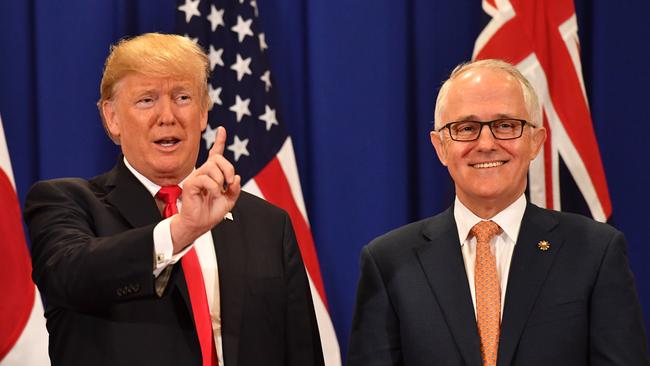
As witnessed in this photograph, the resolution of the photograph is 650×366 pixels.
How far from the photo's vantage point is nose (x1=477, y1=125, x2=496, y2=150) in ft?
6.95

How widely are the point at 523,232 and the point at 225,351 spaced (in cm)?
78

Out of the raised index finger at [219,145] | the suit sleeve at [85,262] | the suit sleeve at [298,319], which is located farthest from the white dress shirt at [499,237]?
the suit sleeve at [85,262]

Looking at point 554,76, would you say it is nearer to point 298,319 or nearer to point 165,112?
point 298,319

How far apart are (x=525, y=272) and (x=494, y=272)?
7 cm

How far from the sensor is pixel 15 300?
123 inches

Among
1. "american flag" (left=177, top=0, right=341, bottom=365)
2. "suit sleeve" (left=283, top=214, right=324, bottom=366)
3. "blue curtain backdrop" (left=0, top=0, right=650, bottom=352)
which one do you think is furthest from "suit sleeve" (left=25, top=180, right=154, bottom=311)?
"blue curtain backdrop" (left=0, top=0, right=650, bottom=352)

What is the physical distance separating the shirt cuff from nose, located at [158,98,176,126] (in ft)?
1.14

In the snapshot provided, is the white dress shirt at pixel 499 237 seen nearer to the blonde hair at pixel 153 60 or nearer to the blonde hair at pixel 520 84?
the blonde hair at pixel 520 84

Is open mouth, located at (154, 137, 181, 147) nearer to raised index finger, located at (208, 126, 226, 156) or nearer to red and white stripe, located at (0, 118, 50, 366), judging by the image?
raised index finger, located at (208, 126, 226, 156)

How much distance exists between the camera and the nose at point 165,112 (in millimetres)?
2029

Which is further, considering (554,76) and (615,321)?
(554,76)

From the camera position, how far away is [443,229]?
86.9 inches

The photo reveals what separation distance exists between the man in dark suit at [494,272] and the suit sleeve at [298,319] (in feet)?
0.35

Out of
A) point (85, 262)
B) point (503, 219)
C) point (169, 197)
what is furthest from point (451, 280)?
point (85, 262)
